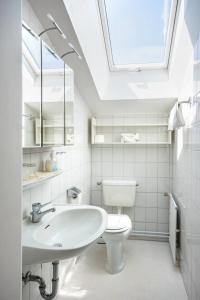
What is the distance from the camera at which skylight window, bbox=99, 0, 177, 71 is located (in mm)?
1880

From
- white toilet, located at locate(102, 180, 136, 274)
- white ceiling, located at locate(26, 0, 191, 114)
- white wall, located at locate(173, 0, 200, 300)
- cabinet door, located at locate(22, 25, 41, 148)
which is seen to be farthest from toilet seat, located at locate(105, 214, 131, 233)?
white ceiling, located at locate(26, 0, 191, 114)

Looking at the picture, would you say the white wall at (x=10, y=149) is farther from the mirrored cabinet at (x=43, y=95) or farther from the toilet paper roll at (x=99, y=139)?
the toilet paper roll at (x=99, y=139)

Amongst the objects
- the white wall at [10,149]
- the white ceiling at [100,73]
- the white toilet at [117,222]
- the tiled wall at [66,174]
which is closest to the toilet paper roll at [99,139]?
the tiled wall at [66,174]

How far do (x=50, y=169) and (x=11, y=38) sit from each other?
3.36ft

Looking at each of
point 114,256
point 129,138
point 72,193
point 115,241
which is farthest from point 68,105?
point 114,256

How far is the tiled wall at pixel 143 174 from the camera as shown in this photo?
9.43 ft

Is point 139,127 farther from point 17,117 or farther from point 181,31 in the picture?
point 17,117

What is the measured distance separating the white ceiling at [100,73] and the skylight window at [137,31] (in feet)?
0.29

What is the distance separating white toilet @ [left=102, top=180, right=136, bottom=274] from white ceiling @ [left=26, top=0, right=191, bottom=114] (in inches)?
39.4

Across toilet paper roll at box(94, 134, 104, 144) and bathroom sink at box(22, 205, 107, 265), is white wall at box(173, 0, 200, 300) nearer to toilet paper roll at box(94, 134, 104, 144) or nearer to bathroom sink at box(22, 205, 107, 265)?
bathroom sink at box(22, 205, 107, 265)

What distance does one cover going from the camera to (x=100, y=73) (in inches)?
87.4

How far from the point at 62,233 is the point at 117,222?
91 cm

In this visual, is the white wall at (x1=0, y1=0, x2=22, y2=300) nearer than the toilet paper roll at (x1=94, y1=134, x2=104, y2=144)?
Yes

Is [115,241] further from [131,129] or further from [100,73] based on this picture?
[100,73]
